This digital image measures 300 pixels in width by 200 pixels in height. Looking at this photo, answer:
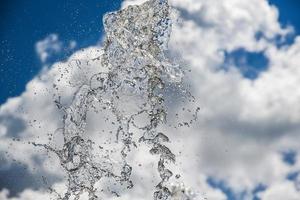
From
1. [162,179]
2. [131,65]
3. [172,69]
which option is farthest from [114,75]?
[162,179]

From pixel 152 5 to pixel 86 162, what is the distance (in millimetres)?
5694

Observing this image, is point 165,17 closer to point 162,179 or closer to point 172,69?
point 172,69

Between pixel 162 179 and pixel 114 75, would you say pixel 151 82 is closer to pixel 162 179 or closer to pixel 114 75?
pixel 114 75

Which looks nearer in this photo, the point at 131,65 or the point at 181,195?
the point at 181,195

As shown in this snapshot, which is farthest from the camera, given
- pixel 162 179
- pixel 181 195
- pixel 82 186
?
pixel 82 186

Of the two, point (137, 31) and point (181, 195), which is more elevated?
point (137, 31)

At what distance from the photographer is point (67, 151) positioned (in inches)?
828

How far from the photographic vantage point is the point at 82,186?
70.7 feet

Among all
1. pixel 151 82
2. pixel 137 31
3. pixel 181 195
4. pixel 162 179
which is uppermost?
pixel 137 31

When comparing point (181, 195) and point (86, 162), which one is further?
point (86, 162)

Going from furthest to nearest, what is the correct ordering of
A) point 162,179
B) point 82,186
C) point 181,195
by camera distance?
point 82,186 → point 162,179 → point 181,195

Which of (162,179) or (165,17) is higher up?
(165,17)

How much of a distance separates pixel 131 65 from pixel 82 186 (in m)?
4.47

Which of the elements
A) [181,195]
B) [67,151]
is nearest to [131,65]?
[67,151]
